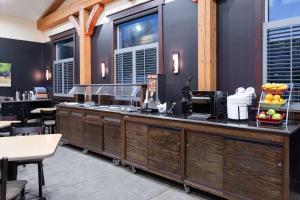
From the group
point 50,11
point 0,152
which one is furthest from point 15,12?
point 0,152

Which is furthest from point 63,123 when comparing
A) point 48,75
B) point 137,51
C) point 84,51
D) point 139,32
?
point 48,75

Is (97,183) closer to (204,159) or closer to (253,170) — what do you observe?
(204,159)

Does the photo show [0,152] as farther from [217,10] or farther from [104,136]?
[217,10]

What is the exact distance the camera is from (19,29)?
8.10 metres

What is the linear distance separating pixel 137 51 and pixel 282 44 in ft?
9.69

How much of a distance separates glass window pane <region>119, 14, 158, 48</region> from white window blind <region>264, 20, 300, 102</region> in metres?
2.32

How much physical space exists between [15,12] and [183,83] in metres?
6.49

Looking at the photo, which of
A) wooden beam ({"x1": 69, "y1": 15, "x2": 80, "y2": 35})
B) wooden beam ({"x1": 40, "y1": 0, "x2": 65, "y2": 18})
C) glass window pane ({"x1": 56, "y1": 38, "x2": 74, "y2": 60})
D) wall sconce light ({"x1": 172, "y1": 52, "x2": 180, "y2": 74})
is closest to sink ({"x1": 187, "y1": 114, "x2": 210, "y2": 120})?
wall sconce light ({"x1": 172, "y1": 52, "x2": 180, "y2": 74})

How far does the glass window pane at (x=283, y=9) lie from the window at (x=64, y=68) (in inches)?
221

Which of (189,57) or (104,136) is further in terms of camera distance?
(104,136)

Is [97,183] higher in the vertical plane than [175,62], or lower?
lower

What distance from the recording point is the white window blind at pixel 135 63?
5003 millimetres

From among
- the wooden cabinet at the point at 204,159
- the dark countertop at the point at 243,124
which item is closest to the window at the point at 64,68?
the dark countertop at the point at 243,124

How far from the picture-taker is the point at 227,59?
3.75 meters
